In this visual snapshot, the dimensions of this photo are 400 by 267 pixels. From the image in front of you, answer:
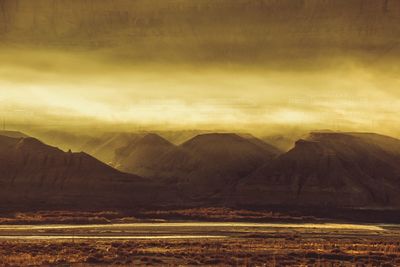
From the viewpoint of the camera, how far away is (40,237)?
356ft

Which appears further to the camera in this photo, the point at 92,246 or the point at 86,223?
the point at 86,223

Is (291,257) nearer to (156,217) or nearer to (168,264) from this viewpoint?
(168,264)

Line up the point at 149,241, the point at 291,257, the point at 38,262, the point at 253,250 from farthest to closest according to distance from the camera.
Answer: the point at 149,241
the point at 253,250
the point at 291,257
the point at 38,262

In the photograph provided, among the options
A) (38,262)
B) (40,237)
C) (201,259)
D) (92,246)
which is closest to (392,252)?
(201,259)

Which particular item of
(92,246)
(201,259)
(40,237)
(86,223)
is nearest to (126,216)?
(86,223)

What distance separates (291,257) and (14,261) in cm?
2452

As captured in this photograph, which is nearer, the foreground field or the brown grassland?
the brown grassland

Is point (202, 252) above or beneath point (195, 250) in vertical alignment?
beneath

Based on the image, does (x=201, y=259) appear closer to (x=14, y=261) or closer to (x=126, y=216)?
(x=14, y=261)

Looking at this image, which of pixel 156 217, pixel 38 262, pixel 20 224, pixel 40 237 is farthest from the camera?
pixel 156 217

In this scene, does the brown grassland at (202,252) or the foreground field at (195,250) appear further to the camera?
the foreground field at (195,250)

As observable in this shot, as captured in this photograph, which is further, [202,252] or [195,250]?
[195,250]

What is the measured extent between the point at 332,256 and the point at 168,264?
58.1 ft

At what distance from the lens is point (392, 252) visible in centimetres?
8962
